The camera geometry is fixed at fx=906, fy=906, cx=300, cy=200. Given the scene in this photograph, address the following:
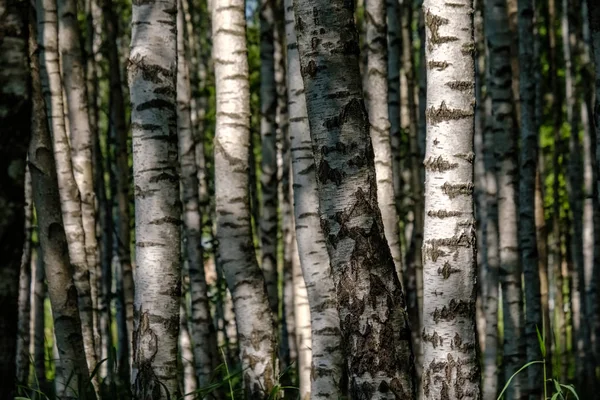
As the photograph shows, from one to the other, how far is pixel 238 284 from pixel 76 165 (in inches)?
115

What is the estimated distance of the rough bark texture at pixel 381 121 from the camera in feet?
19.7

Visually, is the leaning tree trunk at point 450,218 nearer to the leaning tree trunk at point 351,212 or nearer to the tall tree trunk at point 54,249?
the leaning tree trunk at point 351,212

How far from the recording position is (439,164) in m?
4.17

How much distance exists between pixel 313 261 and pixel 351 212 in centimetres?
217

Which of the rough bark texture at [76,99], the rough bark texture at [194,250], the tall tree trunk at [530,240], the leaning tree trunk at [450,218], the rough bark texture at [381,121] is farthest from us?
the rough bark texture at [194,250]

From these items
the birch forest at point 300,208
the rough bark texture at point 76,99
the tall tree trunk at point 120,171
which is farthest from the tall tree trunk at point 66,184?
the tall tree trunk at point 120,171

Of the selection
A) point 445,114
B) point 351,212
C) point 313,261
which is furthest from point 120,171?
point 351,212

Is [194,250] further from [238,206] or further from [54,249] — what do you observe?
[54,249]

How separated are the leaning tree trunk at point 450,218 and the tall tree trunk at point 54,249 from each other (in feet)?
8.13

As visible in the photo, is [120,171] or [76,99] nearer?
[76,99]

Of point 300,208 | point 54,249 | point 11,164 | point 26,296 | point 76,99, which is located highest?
point 76,99

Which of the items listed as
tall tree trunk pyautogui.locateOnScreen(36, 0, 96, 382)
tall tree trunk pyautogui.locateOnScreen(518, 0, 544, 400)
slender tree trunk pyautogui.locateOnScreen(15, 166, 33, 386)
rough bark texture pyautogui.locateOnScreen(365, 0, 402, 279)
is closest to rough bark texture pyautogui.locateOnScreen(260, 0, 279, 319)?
rough bark texture pyautogui.locateOnScreen(365, 0, 402, 279)

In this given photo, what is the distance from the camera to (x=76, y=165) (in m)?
8.38

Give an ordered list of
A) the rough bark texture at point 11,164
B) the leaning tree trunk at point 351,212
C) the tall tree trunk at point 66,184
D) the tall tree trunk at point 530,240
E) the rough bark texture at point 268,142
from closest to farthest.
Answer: the rough bark texture at point 11,164, the leaning tree trunk at point 351,212, the tall tree trunk at point 66,184, the tall tree trunk at point 530,240, the rough bark texture at point 268,142
